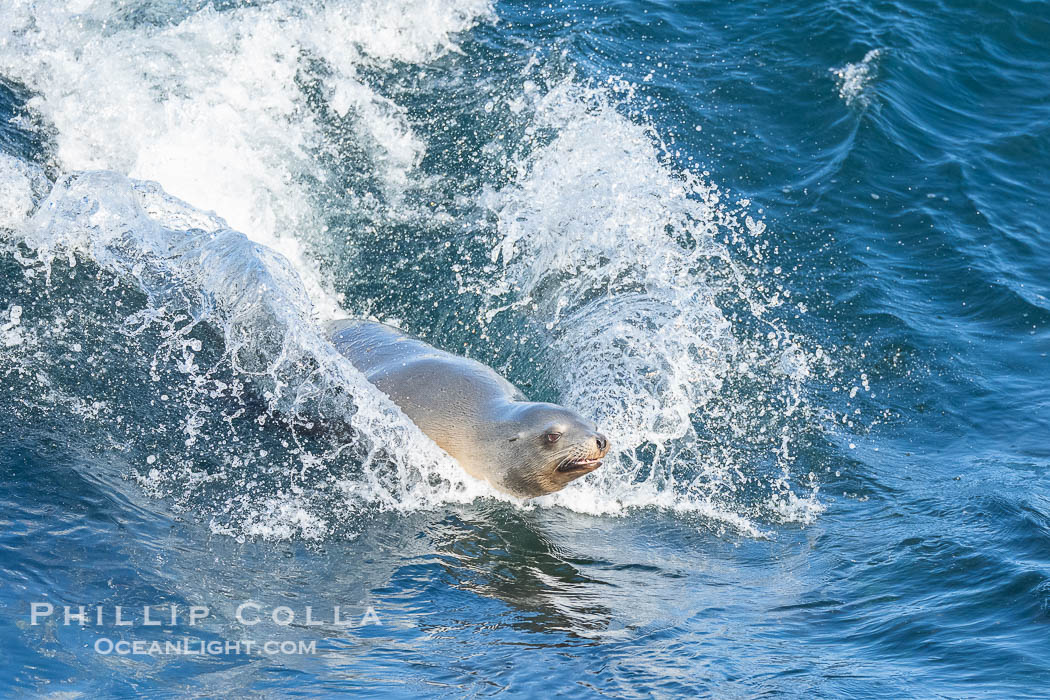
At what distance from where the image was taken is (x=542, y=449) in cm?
641

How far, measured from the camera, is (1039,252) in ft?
34.9

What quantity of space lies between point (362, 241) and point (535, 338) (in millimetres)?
2068

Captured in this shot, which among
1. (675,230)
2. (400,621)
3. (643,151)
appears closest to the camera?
(400,621)

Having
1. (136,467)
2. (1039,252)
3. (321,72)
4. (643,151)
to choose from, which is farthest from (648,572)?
(321,72)

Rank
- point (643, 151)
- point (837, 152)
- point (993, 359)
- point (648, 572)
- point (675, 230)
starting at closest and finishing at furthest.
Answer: point (648, 572), point (993, 359), point (675, 230), point (643, 151), point (837, 152)

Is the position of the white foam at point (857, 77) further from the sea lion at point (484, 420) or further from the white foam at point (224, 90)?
the sea lion at point (484, 420)

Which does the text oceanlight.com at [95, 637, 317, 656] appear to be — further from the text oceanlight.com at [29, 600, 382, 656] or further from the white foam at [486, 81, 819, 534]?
the white foam at [486, 81, 819, 534]

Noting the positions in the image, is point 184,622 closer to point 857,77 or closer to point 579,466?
point 579,466

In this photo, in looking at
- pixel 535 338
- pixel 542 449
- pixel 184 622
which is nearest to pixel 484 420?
pixel 542 449

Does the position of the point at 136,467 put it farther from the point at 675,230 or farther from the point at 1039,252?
the point at 1039,252

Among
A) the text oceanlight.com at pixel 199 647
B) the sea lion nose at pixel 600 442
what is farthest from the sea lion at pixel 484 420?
the text oceanlight.com at pixel 199 647

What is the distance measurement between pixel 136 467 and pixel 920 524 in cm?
471

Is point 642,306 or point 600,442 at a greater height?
Answer: point 642,306

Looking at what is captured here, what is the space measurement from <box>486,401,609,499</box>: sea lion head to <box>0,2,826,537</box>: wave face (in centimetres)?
30
